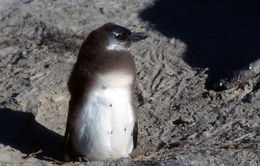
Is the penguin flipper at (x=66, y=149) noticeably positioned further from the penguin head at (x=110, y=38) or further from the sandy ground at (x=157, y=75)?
the penguin head at (x=110, y=38)

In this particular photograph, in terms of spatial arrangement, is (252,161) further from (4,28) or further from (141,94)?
(4,28)

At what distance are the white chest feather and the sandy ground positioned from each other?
33 centimetres

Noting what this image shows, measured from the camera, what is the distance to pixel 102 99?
460 cm

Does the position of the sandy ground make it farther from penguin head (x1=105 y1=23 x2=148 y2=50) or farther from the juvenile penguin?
penguin head (x1=105 y1=23 x2=148 y2=50)

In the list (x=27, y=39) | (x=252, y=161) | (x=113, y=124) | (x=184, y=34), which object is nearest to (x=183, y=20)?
(x=184, y=34)

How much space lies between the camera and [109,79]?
15.0 feet

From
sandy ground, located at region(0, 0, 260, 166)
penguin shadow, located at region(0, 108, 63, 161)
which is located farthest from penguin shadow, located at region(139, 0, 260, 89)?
penguin shadow, located at region(0, 108, 63, 161)

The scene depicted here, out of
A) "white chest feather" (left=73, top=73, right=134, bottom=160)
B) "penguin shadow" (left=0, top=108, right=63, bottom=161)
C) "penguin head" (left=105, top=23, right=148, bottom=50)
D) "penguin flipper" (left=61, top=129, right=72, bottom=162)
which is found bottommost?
"penguin shadow" (left=0, top=108, right=63, bottom=161)

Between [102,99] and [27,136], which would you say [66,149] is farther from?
[27,136]

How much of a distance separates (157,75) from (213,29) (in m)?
1.50

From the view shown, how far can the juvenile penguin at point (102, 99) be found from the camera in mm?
4594

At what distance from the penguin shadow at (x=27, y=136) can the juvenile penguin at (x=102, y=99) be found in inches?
21.3

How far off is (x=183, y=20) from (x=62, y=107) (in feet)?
8.77

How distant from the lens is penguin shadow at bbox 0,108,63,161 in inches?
208
